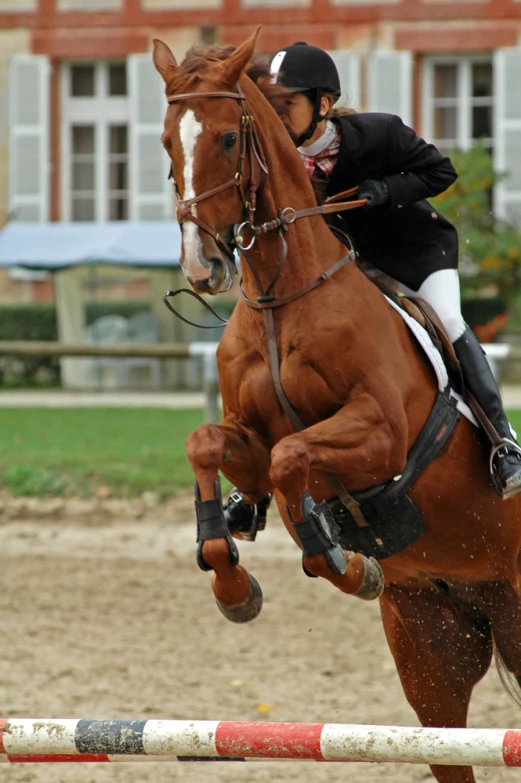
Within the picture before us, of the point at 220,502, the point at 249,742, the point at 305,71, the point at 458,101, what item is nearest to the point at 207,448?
the point at 220,502

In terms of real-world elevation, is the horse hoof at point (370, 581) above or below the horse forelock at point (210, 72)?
below

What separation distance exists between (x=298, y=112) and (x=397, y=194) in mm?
438

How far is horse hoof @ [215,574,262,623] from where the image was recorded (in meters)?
3.95

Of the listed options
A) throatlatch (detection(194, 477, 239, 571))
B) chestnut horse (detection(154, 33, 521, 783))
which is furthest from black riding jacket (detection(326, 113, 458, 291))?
throatlatch (detection(194, 477, 239, 571))

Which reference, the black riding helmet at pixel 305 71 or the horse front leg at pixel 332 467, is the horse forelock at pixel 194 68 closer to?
the black riding helmet at pixel 305 71

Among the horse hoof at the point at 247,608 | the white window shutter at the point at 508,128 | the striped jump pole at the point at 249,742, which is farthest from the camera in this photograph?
the white window shutter at the point at 508,128

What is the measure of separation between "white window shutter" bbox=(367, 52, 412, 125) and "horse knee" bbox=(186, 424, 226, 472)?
14930 millimetres

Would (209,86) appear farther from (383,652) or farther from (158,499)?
(158,499)

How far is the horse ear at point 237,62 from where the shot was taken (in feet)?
12.1

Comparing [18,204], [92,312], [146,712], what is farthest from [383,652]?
[18,204]

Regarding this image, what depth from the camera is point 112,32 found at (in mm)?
18984

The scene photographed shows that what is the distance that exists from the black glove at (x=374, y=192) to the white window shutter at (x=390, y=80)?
14.3 m

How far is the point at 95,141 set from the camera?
1961 cm

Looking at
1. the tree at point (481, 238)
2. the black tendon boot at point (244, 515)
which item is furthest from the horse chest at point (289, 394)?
the tree at point (481, 238)
